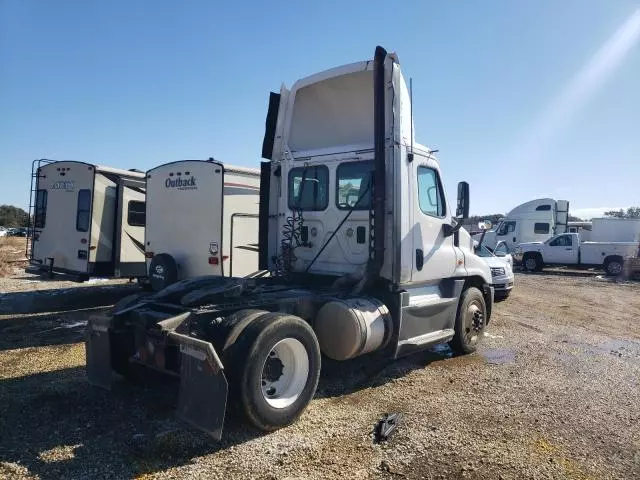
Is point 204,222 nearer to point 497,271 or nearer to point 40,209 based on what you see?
point 40,209

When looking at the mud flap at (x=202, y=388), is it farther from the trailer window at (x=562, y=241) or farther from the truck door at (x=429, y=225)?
the trailer window at (x=562, y=241)

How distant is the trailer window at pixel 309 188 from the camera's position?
6910mm

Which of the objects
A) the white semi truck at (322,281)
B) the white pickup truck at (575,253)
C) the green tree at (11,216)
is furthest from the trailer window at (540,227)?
the green tree at (11,216)

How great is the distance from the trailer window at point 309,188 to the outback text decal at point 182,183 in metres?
3.66

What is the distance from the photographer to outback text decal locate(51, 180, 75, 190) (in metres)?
12.1

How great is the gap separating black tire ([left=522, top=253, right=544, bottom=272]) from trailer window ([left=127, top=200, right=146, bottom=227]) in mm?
19189

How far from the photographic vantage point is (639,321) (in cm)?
1156

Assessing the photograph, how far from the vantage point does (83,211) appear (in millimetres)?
11906

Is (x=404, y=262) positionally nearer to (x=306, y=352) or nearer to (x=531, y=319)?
(x=306, y=352)

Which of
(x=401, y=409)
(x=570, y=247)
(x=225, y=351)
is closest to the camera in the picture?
(x=225, y=351)

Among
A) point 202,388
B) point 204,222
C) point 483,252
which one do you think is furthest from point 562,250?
point 202,388

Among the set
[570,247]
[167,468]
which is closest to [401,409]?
[167,468]

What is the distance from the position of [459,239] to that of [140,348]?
4642 millimetres

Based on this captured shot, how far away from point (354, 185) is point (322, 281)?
54.0 inches
